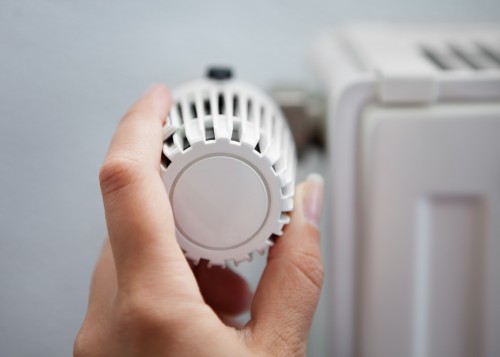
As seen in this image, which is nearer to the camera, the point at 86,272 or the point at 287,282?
the point at 287,282

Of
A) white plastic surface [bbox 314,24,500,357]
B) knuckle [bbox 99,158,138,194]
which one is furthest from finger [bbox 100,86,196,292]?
white plastic surface [bbox 314,24,500,357]

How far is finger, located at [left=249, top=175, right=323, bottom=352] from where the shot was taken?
0.91 feet

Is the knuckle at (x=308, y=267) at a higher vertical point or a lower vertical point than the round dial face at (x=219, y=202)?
lower

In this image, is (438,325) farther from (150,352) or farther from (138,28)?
(138,28)

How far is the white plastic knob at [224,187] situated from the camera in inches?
10.3

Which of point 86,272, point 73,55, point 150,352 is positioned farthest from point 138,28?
point 150,352

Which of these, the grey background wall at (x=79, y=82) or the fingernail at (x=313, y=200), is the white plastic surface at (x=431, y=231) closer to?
the fingernail at (x=313, y=200)

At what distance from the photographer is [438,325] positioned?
353 millimetres

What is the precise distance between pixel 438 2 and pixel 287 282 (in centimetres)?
36

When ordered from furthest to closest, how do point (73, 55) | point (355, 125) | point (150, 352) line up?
1. point (73, 55)
2. point (355, 125)
3. point (150, 352)

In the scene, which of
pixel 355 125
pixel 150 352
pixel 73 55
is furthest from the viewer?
pixel 73 55

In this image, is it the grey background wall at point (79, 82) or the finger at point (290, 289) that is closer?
the finger at point (290, 289)

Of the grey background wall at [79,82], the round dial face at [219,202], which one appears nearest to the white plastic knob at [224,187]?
the round dial face at [219,202]

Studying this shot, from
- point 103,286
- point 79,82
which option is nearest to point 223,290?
point 103,286
